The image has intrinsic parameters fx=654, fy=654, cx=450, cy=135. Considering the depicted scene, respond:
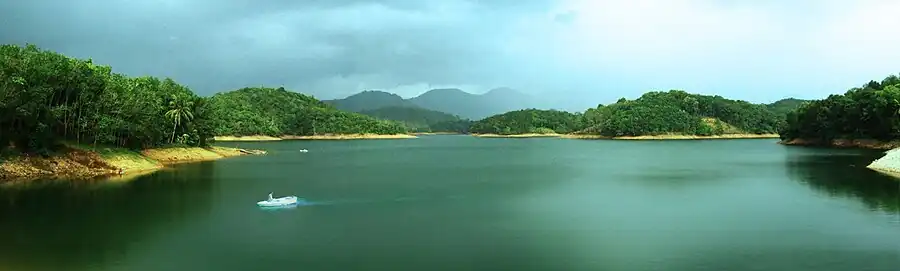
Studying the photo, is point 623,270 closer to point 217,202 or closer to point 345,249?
point 345,249

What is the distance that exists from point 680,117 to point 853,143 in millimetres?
76585

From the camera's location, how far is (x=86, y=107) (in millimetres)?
43156

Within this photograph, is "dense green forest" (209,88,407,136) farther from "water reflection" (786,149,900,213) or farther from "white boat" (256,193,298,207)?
"white boat" (256,193,298,207)

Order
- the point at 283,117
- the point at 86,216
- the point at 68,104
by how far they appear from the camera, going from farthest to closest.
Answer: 1. the point at 283,117
2. the point at 68,104
3. the point at 86,216

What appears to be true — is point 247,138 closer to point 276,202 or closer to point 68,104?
point 68,104

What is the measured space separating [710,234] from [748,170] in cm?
3164

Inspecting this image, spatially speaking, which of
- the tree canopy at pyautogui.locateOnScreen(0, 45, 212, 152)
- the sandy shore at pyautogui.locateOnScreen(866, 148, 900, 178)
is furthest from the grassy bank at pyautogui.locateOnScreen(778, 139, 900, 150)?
the tree canopy at pyautogui.locateOnScreen(0, 45, 212, 152)

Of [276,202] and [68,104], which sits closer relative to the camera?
[276,202]

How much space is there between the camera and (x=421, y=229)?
21.5 meters

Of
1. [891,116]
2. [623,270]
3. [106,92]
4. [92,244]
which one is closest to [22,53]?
[106,92]

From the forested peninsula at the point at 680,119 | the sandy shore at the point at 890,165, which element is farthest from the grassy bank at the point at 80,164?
the forested peninsula at the point at 680,119

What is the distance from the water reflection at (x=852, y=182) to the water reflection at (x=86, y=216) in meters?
27.5

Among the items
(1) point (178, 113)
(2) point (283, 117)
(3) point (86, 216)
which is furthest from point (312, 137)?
(3) point (86, 216)

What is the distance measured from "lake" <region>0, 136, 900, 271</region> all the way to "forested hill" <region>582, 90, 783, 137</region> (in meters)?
119
